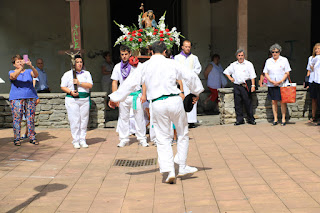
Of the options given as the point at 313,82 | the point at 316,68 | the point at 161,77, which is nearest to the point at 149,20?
the point at 316,68

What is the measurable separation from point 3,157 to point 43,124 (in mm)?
2726

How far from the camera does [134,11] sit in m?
17.9

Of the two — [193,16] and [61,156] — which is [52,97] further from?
[193,16]

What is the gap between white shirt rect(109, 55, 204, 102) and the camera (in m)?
5.62

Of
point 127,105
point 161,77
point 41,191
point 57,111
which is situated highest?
point 161,77

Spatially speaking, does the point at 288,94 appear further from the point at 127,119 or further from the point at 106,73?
the point at 106,73

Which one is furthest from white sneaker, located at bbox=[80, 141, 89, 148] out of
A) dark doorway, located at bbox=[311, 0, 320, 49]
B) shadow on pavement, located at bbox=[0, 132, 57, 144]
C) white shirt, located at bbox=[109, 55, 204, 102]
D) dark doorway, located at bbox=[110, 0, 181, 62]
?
dark doorway, located at bbox=[311, 0, 320, 49]

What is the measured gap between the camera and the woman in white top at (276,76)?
9.55 m

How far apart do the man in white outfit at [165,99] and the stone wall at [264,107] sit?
4.27 metres

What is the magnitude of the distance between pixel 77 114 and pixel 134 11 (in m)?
10.8

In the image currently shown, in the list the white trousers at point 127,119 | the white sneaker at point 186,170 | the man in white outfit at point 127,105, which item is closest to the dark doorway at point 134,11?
the man in white outfit at point 127,105

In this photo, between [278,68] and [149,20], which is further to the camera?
[278,68]

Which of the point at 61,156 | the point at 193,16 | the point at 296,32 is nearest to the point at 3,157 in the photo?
the point at 61,156

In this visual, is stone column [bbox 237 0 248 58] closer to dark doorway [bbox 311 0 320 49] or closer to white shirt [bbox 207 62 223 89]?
white shirt [bbox 207 62 223 89]
